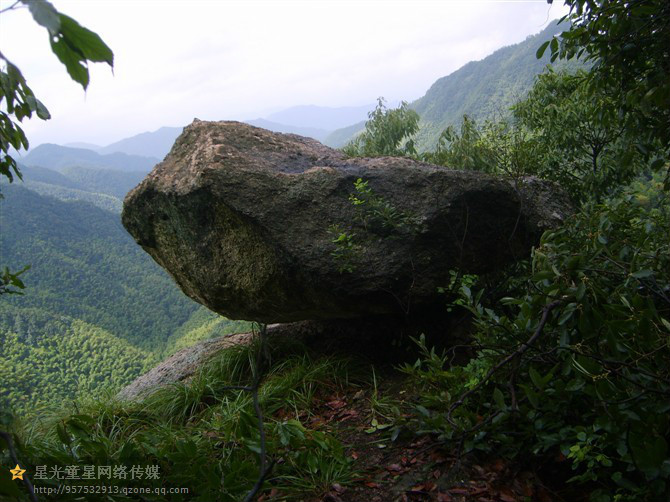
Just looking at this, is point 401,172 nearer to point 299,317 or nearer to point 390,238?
point 390,238

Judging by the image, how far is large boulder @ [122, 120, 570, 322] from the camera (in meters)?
3.40

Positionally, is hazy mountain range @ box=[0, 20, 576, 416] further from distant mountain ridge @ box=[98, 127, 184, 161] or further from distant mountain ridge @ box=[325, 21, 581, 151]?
distant mountain ridge @ box=[98, 127, 184, 161]

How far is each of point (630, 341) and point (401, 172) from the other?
2137 millimetres

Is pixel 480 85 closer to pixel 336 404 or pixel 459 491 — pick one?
pixel 336 404

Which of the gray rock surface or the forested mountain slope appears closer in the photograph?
the gray rock surface

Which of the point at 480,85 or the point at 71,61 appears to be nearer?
the point at 71,61

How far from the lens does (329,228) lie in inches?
135

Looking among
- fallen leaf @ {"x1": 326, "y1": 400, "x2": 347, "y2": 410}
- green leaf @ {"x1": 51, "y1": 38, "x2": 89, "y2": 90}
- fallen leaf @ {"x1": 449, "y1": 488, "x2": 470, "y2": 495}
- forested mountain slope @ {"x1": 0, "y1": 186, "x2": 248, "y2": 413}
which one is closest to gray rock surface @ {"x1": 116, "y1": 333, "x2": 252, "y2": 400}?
fallen leaf @ {"x1": 326, "y1": 400, "x2": 347, "y2": 410}

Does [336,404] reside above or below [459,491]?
below

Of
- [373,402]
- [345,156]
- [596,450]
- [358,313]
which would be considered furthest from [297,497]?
[345,156]

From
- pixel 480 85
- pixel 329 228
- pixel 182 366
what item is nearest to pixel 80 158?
pixel 480 85

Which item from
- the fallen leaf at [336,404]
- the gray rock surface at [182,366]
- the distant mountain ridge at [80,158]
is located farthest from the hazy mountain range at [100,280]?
the distant mountain ridge at [80,158]

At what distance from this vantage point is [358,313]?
3727mm

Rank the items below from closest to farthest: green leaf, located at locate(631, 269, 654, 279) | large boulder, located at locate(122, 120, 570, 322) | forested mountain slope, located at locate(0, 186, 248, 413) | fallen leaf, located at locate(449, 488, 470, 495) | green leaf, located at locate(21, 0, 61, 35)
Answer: green leaf, located at locate(21, 0, 61, 35), green leaf, located at locate(631, 269, 654, 279), fallen leaf, located at locate(449, 488, 470, 495), large boulder, located at locate(122, 120, 570, 322), forested mountain slope, located at locate(0, 186, 248, 413)
